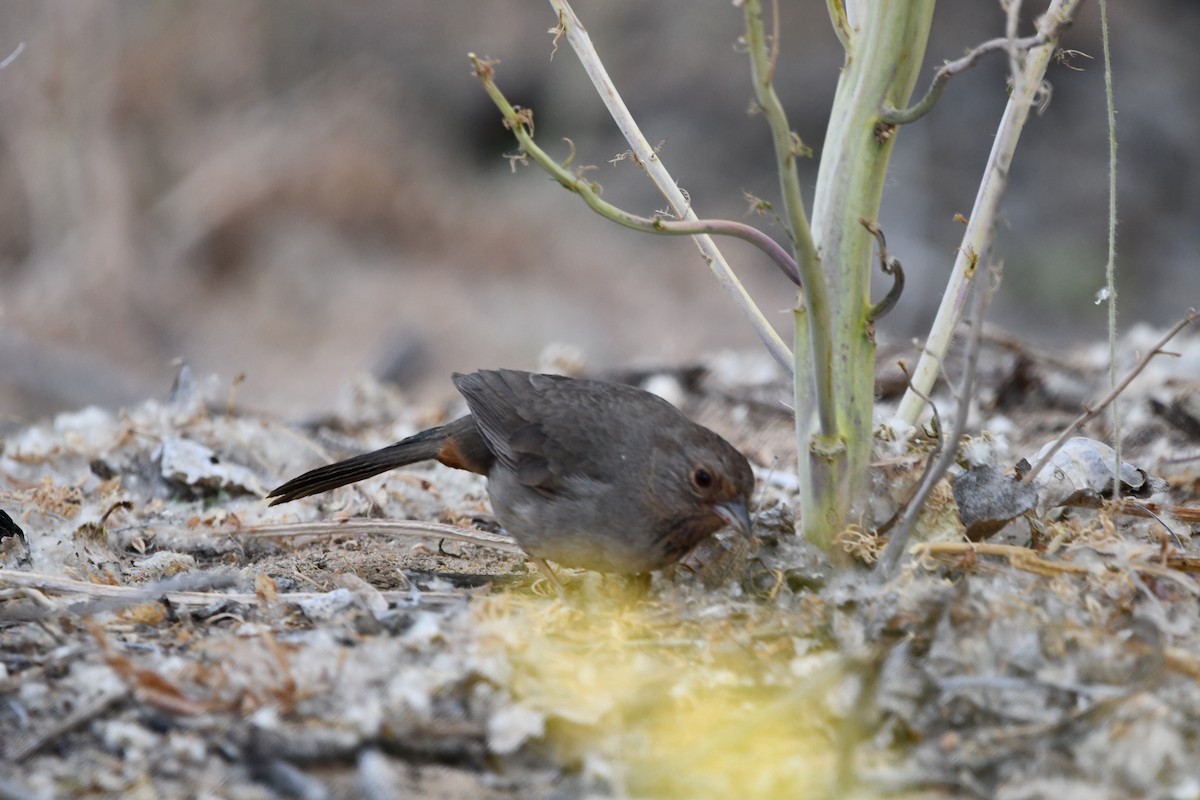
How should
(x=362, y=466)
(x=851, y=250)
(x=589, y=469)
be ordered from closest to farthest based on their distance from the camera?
1. (x=851, y=250)
2. (x=589, y=469)
3. (x=362, y=466)

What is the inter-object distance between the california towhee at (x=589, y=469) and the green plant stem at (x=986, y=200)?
0.54 m

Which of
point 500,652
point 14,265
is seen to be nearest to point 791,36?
point 14,265

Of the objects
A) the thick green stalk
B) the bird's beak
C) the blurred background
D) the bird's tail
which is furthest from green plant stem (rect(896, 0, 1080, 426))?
the blurred background

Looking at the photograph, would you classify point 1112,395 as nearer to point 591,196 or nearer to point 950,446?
point 950,446

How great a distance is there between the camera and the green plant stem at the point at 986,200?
2.75m

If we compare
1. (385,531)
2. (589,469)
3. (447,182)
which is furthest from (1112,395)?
(447,182)

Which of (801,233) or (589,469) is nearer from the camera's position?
(801,233)

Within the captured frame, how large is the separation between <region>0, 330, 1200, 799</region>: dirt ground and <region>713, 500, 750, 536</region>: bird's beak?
0.18 feet

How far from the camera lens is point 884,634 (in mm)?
2646

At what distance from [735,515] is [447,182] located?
10.4m

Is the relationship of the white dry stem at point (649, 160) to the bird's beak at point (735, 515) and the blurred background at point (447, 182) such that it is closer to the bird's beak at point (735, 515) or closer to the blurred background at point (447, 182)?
the bird's beak at point (735, 515)

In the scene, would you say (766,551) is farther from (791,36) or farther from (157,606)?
(791,36)

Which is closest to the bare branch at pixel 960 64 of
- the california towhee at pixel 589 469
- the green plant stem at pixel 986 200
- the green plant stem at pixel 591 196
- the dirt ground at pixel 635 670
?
the green plant stem at pixel 986 200

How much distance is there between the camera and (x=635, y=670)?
2594mm
